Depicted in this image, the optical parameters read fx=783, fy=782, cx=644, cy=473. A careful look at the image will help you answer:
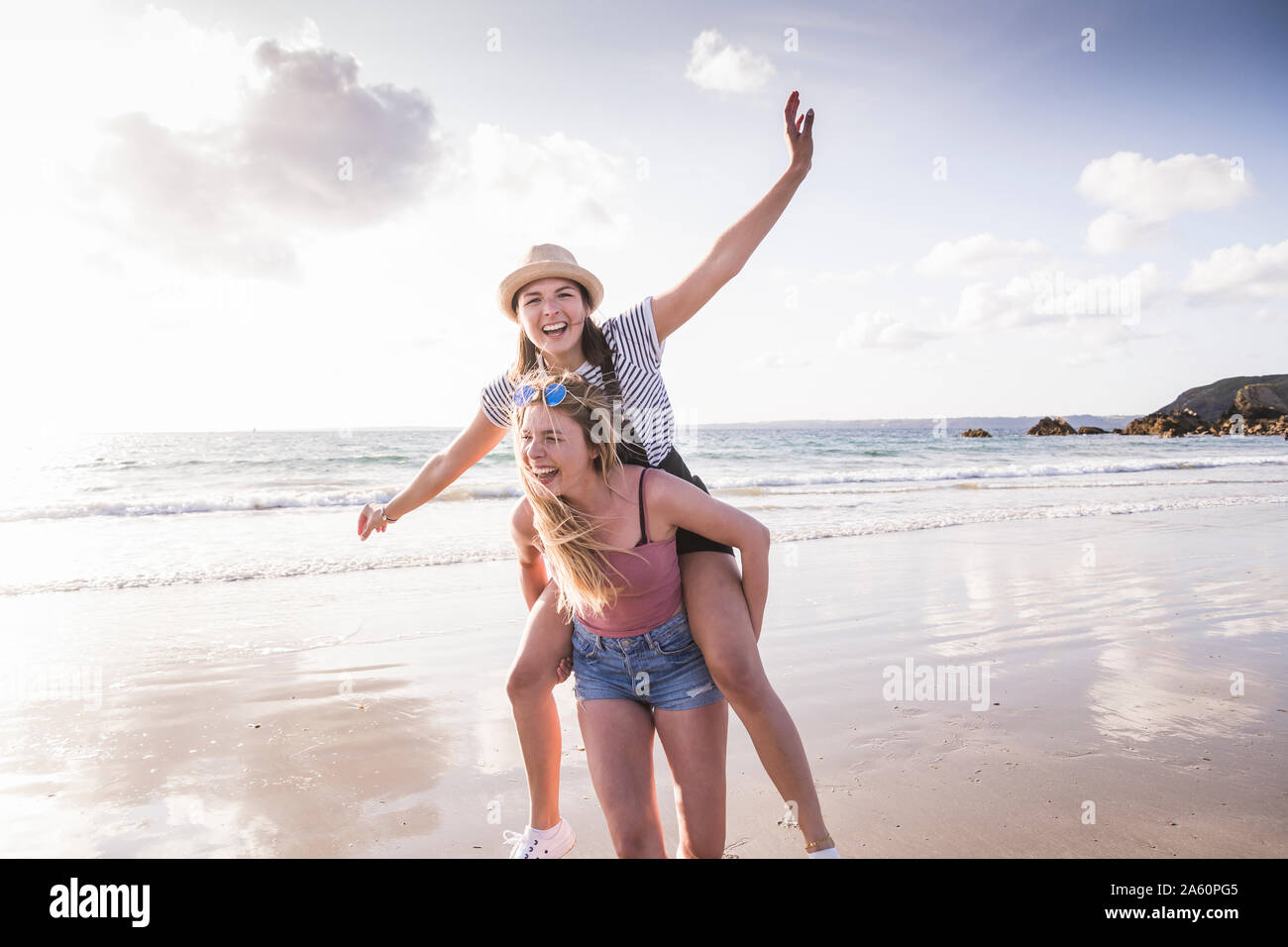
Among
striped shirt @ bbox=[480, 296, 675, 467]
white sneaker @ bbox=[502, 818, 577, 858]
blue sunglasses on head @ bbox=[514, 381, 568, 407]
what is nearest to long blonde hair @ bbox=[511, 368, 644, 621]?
blue sunglasses on head @ bbox=[514, 381, 568, 407]

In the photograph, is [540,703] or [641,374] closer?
[540,703]

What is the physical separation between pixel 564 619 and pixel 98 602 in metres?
6.78

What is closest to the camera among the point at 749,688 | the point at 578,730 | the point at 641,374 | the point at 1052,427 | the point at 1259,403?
the point at 749,688

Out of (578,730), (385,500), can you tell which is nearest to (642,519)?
(578,730)

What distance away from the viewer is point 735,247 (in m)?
2.89

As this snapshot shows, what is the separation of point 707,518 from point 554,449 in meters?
0.57

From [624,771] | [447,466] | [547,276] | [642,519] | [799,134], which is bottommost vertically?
[624,771]

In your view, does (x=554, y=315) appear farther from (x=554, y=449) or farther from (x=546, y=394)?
(x=554, y=449)

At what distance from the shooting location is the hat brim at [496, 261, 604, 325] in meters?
2.87

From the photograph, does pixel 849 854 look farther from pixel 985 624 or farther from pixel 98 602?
pixel 98 602

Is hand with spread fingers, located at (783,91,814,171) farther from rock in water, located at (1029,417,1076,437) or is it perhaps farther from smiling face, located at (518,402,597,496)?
rock in water, located at (1029,417,1076,437)

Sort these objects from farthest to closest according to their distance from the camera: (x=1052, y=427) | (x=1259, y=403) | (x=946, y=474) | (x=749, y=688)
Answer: (x=1259, y=403) → (x=1052, y=427) → (x=946, y=474) → (x=749, y=688)

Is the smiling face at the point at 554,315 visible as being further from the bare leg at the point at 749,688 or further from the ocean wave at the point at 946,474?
the ocean wave at the point at 946,474

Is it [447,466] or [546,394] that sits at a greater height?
[546,394]
